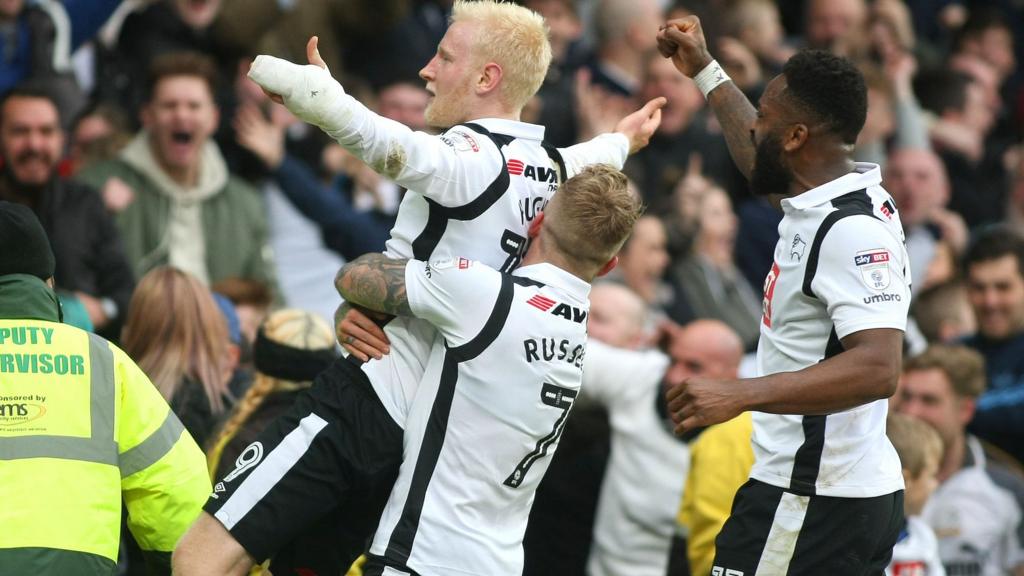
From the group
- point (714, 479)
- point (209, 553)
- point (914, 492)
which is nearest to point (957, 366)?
point (914, 492)

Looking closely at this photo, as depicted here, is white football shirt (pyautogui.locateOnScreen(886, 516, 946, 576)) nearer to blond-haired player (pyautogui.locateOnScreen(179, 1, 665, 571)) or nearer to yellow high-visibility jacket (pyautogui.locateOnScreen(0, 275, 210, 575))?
blond-haired player (pyautogui.locateOnScreen(179, 1, 665, 571))

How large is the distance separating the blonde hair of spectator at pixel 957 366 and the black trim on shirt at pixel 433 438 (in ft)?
14.0

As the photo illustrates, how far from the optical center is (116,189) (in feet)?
32.8

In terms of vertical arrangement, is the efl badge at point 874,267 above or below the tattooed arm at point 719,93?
below

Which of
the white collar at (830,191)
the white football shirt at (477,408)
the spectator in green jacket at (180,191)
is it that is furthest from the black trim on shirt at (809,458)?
the spectator in green jacket at (180,191)

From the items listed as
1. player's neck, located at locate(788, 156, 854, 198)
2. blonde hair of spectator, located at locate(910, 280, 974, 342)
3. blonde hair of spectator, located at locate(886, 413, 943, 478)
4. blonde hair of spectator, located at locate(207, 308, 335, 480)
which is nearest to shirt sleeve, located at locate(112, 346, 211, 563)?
blonde hair of spectator, located at locate(207, 308, 335, 480)

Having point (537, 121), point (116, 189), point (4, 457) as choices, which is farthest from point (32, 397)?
point (537, 121)

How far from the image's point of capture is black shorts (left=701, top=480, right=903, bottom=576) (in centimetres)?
561

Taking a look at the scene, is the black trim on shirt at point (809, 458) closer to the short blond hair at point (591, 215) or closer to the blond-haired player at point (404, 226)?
the short blond hair at point (591, 215)

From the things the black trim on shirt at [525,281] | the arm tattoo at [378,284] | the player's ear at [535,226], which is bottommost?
the arm tattoo at [378,284]

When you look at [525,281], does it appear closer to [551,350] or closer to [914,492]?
[551,350]

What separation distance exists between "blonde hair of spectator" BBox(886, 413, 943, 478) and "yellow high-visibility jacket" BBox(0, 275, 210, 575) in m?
3.50

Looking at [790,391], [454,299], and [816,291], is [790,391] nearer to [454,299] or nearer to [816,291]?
[816,291]

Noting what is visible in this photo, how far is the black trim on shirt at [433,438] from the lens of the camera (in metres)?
5.54
